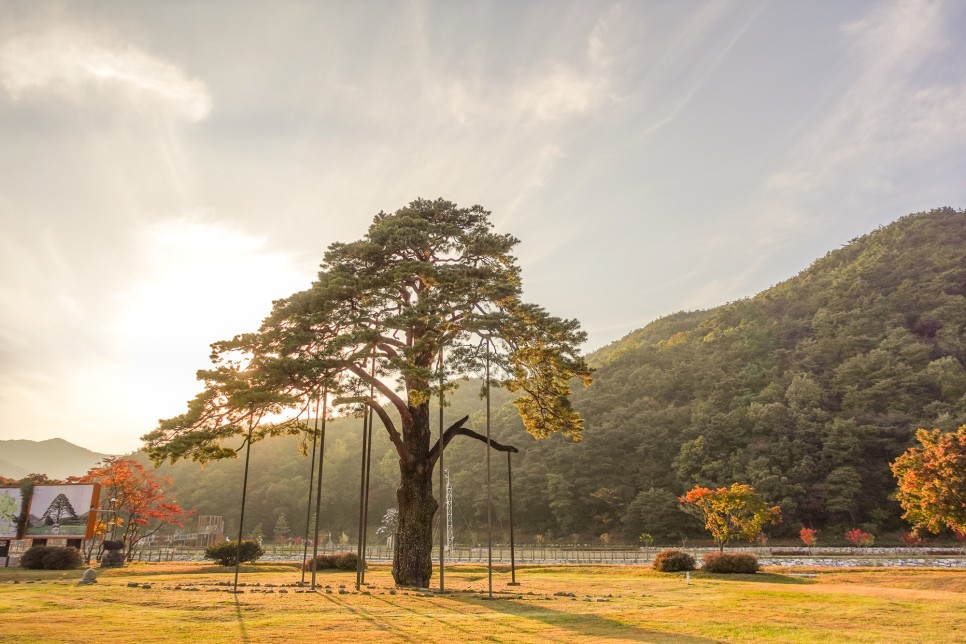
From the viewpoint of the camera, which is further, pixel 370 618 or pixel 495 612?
pixel 495 612

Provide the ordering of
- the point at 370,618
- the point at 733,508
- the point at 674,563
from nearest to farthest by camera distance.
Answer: the point at 370,618 < the point at 674,563 < the point at 733,508

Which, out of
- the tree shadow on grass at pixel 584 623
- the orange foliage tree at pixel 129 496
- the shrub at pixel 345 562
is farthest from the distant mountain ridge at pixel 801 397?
the tree shadow on grass at pixel 584 623

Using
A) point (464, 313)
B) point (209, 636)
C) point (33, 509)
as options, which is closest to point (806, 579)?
point (464, 313)

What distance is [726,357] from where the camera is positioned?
73.1 metres

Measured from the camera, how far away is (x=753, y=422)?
6019 centimetres

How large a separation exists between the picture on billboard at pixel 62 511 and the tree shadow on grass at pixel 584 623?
2604 cm

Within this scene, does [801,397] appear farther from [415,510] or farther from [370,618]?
[370,618]

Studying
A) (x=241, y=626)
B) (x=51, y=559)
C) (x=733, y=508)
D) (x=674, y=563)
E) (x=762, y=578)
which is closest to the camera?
(x=241, y=626)

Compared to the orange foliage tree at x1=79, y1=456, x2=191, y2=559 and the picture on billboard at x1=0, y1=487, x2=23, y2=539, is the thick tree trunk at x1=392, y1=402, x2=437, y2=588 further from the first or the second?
the picture on billboard at x1=0, y1=487, x2=23, y2=539

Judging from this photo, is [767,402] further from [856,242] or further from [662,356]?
[856,242]

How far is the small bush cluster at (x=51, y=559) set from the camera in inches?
986

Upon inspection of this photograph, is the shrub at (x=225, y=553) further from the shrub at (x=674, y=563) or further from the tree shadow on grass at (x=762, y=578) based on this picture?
the tree shadow on grass at (x=762, y=578)

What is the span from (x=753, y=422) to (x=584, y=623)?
5640 cm

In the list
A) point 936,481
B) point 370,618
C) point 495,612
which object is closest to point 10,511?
point 370,618
